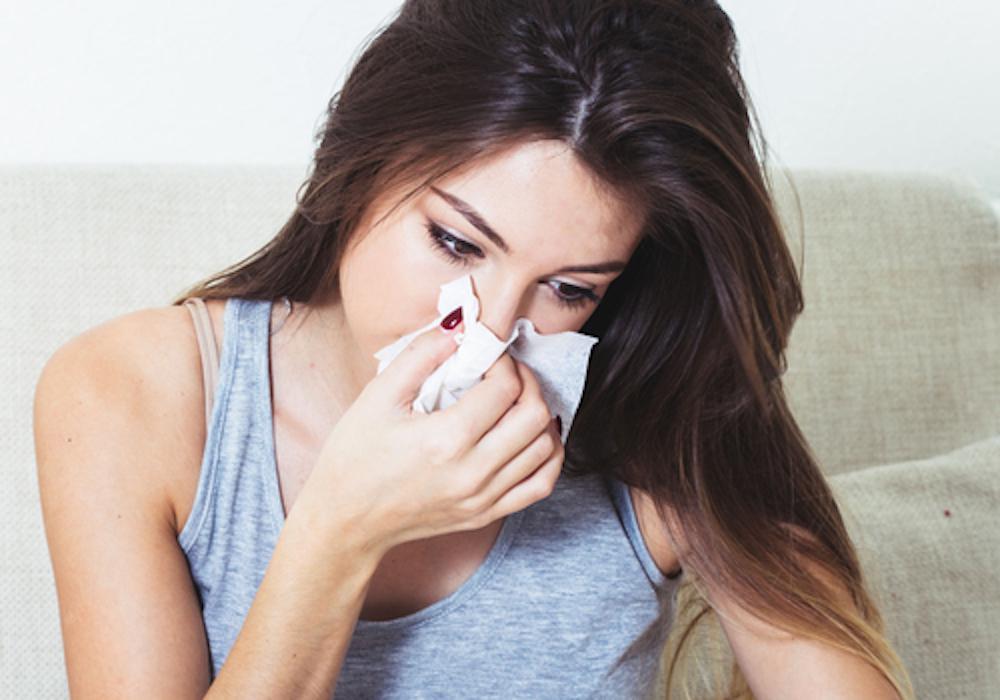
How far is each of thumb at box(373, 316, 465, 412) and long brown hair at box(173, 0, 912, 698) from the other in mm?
129

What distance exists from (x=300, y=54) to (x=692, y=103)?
0.91 meters

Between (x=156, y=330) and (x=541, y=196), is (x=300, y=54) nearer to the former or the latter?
(x=156, y=330)

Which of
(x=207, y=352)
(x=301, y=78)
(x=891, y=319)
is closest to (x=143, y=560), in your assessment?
(x=207, y=352)

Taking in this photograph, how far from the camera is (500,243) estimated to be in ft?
3.35

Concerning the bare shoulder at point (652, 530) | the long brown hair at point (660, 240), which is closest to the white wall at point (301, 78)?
the long brown hair at point (660, 240)

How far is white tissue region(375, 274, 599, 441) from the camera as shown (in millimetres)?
1036

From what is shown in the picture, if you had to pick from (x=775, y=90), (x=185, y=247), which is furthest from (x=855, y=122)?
(x=185, y=247)

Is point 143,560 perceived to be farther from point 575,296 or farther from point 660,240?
point 660,240

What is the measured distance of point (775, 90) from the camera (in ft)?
6.77

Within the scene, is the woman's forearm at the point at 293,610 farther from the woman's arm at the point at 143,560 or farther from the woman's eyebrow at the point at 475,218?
the woman's eyebrow at the point at 475,218

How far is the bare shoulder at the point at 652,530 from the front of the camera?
4.40 ft

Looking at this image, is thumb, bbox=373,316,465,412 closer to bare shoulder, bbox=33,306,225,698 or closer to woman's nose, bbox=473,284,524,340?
woman's nose, bbox=473,284,524,340

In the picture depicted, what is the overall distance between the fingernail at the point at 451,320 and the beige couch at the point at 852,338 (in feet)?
2.05

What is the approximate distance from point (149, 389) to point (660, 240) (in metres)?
0.48
